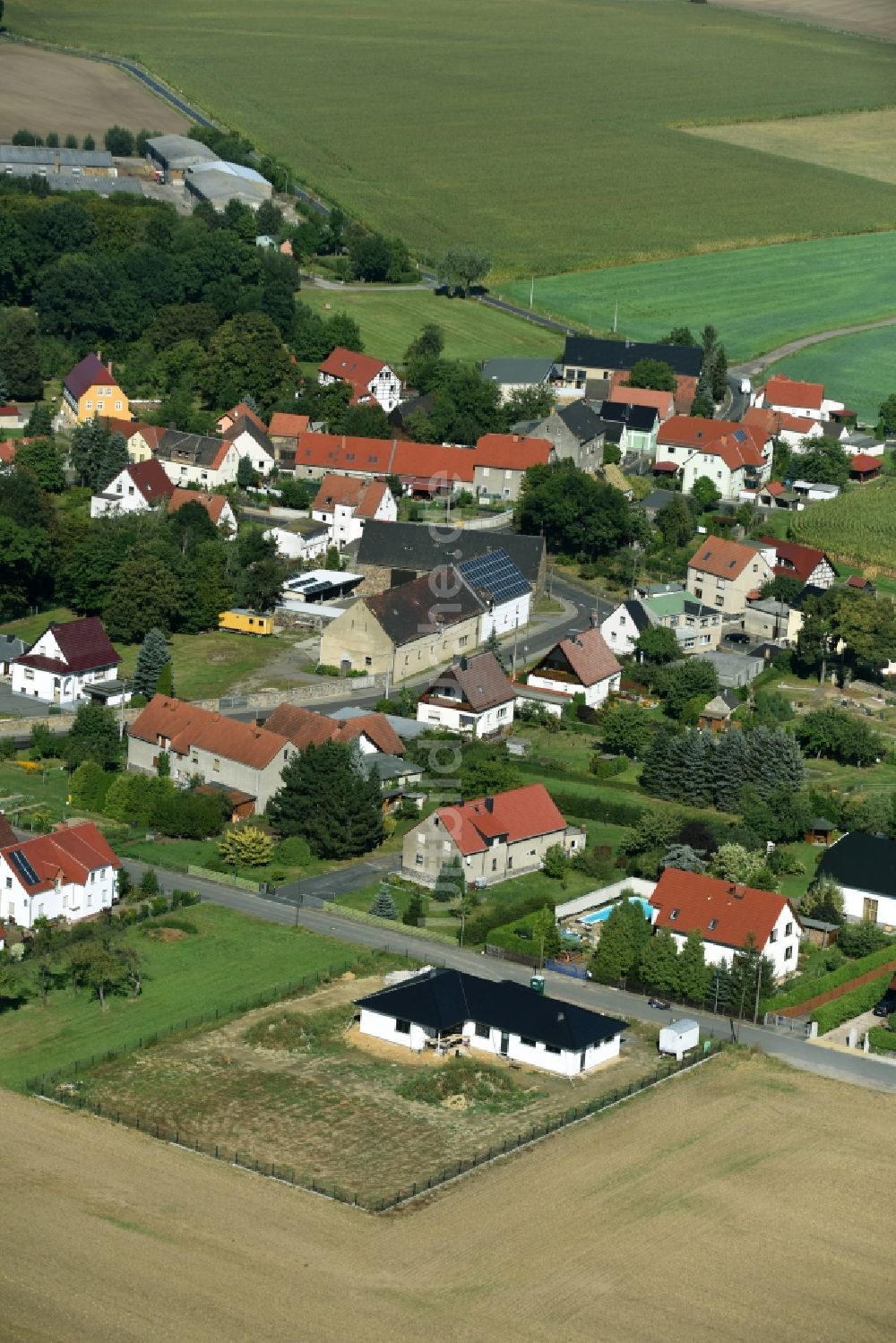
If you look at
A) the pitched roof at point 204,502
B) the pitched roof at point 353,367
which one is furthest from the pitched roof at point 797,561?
the pitched roof at point 353,367

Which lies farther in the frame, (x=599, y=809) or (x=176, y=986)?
(x=599, y=809)

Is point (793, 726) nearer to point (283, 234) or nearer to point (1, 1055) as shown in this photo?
point (1, 1055)

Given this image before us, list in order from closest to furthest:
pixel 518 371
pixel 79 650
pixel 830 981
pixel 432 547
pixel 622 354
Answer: pixel 830 981 < pixel 79 650 < pixel 432 547 < pixel 518 371 < pixel 622 354

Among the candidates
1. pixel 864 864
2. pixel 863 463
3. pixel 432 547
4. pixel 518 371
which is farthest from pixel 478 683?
pixel 518 371

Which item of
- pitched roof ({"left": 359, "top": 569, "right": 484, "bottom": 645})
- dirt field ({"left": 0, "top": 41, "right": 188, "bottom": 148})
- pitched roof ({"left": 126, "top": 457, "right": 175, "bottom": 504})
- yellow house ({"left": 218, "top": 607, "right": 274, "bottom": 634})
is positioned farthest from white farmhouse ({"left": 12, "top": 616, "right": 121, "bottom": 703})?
dirt field ({"left": 0, "top": 41, "right": 188, "bottom": 148})

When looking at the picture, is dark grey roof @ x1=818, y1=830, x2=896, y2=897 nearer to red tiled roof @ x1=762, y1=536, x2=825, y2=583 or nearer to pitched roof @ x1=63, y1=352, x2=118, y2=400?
red tiled roof @ x1=762, y1=536, x2=825, y2=583

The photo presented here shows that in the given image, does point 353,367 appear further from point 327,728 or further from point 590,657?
point 327,728

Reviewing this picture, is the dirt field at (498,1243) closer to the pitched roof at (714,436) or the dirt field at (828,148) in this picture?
the pitched roof at (714,436)
